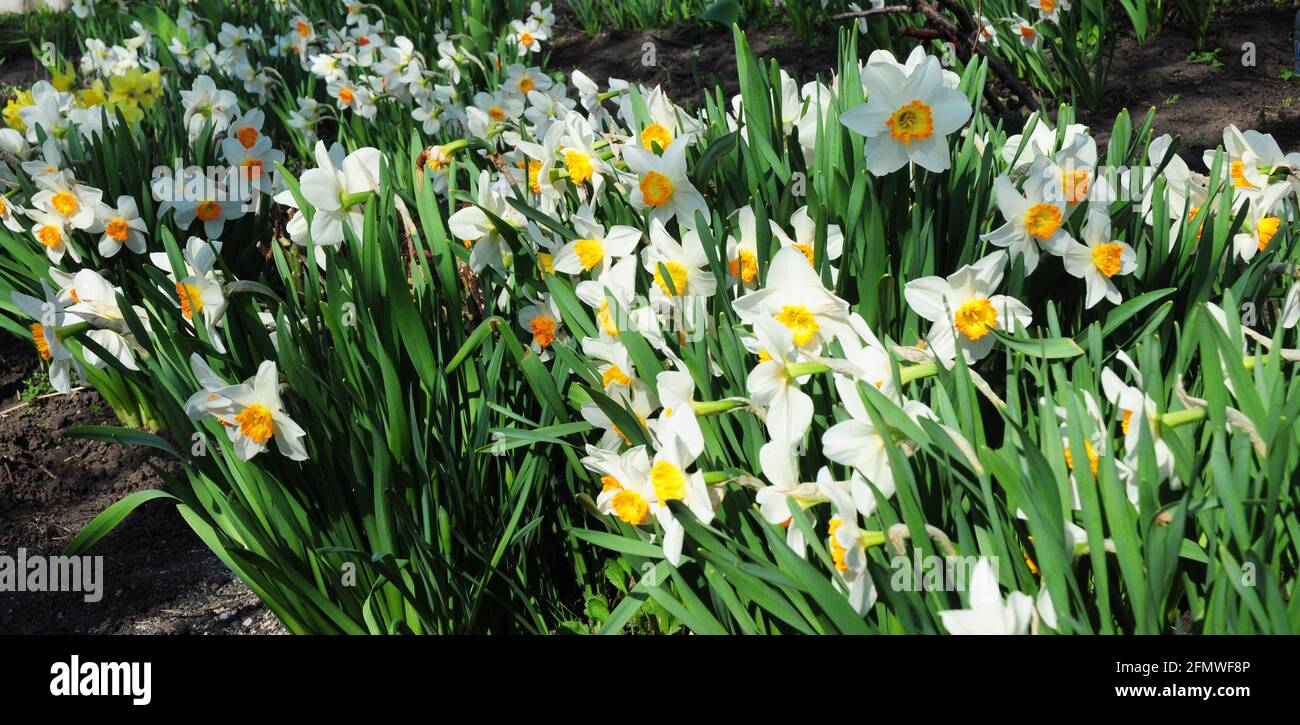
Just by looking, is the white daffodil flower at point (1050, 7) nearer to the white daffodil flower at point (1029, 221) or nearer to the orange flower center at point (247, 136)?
the white daffodil flower at point (1029, 221)

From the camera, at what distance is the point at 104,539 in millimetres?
2258

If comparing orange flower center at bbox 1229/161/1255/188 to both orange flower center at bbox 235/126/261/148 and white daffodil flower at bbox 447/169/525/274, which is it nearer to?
white daffodil flower at bbox 447/169/525/274

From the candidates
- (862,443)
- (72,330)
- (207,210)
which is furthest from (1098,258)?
(207,210)

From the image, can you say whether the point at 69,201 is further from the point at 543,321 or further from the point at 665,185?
the point at 665,185

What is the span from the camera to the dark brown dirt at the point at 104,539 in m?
2.04

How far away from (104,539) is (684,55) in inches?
145

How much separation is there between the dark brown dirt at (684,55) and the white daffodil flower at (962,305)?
294cm

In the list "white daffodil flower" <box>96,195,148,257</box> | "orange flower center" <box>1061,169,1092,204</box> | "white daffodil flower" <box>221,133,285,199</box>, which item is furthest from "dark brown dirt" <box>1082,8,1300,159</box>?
"white daffodil flower" <box>96,195,148,257</box>

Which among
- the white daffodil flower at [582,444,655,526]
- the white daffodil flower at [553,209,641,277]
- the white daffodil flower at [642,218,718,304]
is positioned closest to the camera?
the white daffodil flower at [582,444,655,526]

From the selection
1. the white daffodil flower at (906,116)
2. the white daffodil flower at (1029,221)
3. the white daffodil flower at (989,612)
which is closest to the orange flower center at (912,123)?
the white daffodil flower at (906,116)

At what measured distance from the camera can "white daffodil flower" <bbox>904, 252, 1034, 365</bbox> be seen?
138 centimetres

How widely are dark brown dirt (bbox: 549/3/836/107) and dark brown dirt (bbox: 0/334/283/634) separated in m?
2.67
